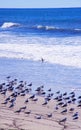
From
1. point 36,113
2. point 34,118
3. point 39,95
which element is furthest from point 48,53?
point 34,118

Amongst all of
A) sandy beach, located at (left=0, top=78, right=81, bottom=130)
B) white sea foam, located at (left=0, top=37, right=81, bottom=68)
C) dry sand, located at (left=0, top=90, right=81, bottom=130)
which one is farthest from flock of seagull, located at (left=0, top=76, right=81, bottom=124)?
white sea foam, located at (left=0, top=37, right=81, bottom=68)

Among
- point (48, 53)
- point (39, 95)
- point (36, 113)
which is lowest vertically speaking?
point (48, 53)

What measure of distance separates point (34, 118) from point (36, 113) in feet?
2.40

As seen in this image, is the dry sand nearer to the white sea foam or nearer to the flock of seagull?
the flock of seagull

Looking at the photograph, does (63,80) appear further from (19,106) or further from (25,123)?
(25,123)

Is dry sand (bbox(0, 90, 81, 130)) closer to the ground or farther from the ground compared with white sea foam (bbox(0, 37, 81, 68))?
farther from the ground

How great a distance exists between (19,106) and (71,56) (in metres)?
12.1

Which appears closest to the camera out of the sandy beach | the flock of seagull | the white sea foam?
the sandy beach

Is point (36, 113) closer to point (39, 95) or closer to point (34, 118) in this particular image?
point (34, 118)

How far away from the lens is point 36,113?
14.0 meters

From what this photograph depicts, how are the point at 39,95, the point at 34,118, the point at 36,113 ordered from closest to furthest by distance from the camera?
the point at 34,118, the point at 36,113, the point at 39,95

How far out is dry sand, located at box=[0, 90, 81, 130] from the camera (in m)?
12.3

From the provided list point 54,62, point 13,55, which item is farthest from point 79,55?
point 13,55

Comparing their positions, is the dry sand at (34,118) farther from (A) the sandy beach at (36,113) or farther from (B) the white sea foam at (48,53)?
(B) the white sea foam at (48,53)
